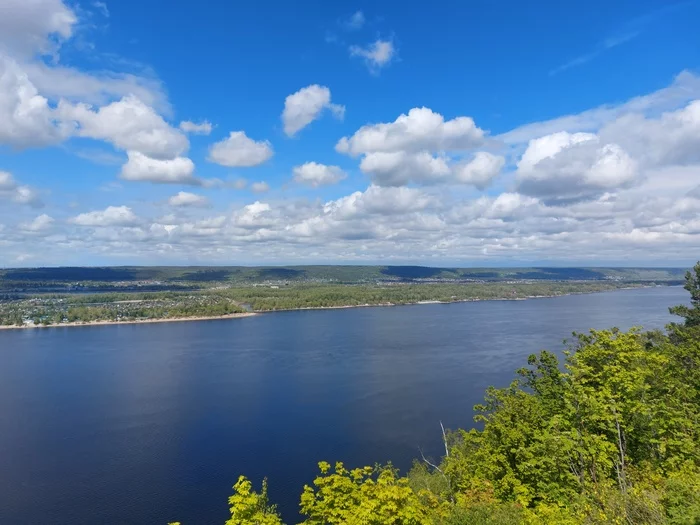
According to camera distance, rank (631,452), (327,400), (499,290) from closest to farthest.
A: (631,452)
(327,400)
(499,290)

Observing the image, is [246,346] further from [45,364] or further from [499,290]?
[499,290]

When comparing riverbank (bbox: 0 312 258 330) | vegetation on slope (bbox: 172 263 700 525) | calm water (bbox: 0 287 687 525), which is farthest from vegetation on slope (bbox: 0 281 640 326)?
vegetation on slope (bbox: 172 263 700 525)

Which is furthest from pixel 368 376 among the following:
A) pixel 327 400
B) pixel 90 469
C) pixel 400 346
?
pixel 90 469

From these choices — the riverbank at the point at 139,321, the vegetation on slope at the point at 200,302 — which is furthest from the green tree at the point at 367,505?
the vegetation on slope at the point at 200,302

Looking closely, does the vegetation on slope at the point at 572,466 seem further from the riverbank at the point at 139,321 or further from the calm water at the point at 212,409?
the riverbank at the point at 139,321

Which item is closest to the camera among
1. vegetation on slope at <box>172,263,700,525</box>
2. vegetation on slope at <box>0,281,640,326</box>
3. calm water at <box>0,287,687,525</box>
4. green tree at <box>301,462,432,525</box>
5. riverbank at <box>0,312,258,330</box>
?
green tree at <box>301,462,432,525</box>

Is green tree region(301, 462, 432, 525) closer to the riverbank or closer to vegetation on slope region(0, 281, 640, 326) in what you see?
the riverbank

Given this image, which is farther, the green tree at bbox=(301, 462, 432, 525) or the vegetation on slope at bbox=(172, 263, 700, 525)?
the vegetation on slope at bbox=(172, 263, 700, 525)
